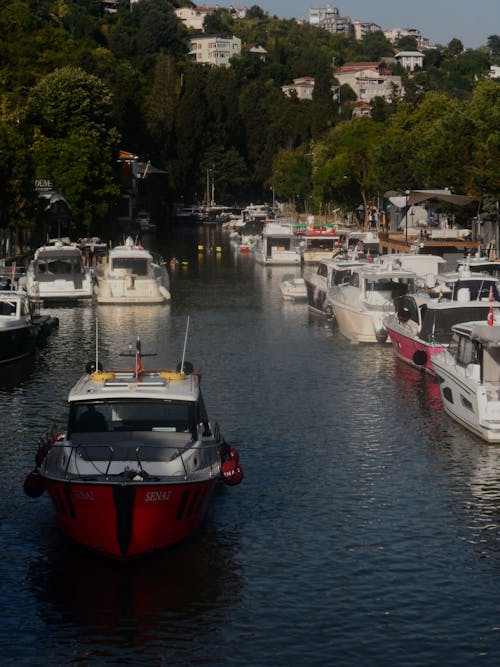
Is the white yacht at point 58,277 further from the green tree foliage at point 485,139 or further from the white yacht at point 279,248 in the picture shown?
the white yacht at point 279,248

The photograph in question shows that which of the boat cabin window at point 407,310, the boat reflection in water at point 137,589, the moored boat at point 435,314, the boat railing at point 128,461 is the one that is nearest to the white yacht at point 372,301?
the moored boat at point 435,314

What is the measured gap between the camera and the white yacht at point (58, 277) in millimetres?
65062

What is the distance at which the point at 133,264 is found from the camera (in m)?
66.8

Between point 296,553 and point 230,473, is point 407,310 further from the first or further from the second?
point 296,553

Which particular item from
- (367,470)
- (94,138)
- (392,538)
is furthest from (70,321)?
(94,138)

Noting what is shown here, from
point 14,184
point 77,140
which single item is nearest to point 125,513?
point 14,184

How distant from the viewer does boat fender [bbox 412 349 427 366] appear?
41812 mm

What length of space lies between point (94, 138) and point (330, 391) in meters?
74.6

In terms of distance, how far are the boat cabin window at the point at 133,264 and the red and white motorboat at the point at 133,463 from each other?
131ft

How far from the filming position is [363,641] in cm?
2031

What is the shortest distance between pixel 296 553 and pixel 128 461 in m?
3.67

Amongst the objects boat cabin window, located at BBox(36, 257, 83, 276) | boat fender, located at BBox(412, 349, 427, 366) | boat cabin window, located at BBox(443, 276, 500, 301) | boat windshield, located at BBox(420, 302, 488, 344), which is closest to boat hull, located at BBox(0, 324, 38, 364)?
boat fender, located at BBox(412, 349, 427, 366)

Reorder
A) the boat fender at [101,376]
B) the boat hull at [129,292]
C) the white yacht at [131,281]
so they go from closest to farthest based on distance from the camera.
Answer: the boat fender at [101,376] → the boat hull at [129,292] → the white yacht at [131,281]

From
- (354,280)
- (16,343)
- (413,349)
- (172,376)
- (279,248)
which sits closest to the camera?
(172,376)
